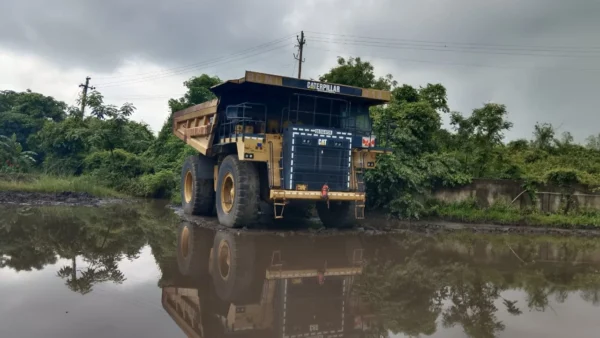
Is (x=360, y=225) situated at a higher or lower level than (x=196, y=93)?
lower

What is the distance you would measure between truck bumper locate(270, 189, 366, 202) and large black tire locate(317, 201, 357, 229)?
813 mm

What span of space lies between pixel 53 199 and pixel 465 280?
15020mm

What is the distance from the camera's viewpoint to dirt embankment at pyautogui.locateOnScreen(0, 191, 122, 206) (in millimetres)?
16062

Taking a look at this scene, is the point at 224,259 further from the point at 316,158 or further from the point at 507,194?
the point at 507,194

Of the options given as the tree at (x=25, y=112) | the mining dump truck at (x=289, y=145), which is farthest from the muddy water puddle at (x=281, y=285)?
the tree at (x=25, y=112)

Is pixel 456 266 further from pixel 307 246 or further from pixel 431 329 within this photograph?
pixel 431 329

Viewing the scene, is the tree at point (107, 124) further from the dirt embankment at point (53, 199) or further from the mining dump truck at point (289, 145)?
the mining dump truck at point (289, 145)

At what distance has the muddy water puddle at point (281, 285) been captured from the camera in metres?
4.96

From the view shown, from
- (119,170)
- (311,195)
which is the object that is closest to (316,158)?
(311,195)

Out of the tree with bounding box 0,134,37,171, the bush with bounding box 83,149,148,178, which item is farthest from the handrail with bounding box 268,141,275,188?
the tree with bounding box 0,134,37,171

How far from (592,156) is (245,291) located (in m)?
18.6

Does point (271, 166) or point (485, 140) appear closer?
point (271, 166)

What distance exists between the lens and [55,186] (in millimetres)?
19156

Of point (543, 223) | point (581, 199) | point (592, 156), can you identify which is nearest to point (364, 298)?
point (543, 223)
